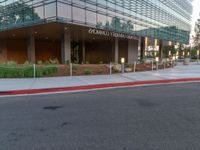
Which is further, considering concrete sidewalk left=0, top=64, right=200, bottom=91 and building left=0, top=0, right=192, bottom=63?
building left=0, top=0, right=192, bottom=63

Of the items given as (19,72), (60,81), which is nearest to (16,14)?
Result: (19,72)

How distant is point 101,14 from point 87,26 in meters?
3.10

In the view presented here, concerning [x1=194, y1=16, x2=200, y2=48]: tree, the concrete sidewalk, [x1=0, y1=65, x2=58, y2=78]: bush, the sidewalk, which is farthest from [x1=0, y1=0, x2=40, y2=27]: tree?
[x1=194, y1=16, x2=200, y2=48]: tree

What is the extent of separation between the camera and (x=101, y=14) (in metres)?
24.2

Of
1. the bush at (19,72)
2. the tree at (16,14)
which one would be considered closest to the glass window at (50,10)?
the tree at (16,14)

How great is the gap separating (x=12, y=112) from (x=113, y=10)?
73.8ft

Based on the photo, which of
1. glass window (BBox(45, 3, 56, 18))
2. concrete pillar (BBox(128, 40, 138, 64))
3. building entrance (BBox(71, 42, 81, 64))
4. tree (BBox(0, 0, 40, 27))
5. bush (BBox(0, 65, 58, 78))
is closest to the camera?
bush (BBox(0, 65, 58, 78))

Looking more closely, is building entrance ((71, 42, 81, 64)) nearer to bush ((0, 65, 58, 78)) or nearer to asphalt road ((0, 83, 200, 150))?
bush ((0, 65, 58, 78))

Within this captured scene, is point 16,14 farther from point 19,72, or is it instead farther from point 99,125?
point 99,125

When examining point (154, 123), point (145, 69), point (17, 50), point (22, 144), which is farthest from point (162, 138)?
point (17, 50)

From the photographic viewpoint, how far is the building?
68.3ft

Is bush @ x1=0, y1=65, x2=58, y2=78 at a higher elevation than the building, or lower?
lower

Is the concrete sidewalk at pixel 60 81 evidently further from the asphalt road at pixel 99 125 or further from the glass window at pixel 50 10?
the glass window at pixel 50 10

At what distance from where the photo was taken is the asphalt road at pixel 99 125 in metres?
3.97
